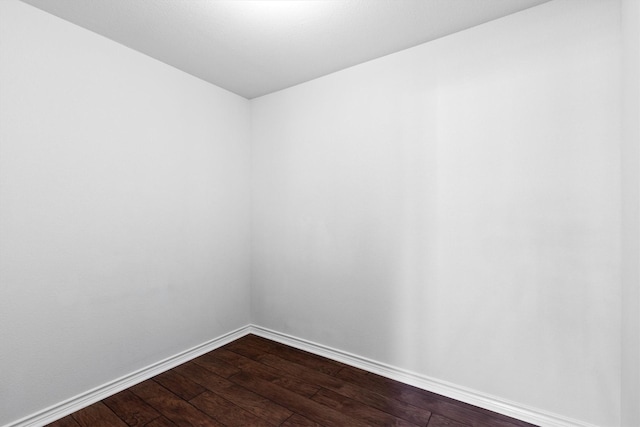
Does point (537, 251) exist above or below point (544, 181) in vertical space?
below

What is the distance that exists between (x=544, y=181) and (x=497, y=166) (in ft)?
0.85

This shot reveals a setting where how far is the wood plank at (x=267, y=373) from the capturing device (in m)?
2.06

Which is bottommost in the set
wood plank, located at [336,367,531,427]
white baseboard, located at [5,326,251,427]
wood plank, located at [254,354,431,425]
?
wood plank, located at [336,367,531,427]

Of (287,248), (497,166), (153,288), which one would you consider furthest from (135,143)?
(497,166)

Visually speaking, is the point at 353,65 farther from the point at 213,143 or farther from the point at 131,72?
the point at 131,72

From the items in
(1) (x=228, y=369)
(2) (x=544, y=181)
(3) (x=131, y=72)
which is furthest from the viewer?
(1) (x=228, y=369)

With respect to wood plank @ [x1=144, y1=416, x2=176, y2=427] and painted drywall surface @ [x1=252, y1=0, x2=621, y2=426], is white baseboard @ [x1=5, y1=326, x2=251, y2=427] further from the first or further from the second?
painted drywall surface @ [x1=252, y1=0, x2=621, y2=426]

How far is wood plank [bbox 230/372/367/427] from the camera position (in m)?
1.74

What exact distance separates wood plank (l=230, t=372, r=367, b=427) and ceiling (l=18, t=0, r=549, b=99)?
8.12ft

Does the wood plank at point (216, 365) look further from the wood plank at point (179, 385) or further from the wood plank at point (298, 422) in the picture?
the wood plank at point (298, 422)

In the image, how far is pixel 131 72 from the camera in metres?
2.17

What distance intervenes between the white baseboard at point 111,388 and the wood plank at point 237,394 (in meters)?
0.10

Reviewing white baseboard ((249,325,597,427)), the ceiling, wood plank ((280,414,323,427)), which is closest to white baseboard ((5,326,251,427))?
white baseboard ((249,325,597,427))

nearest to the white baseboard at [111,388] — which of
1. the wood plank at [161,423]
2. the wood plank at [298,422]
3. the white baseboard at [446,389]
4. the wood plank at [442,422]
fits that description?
the wood plank at [161,423]
